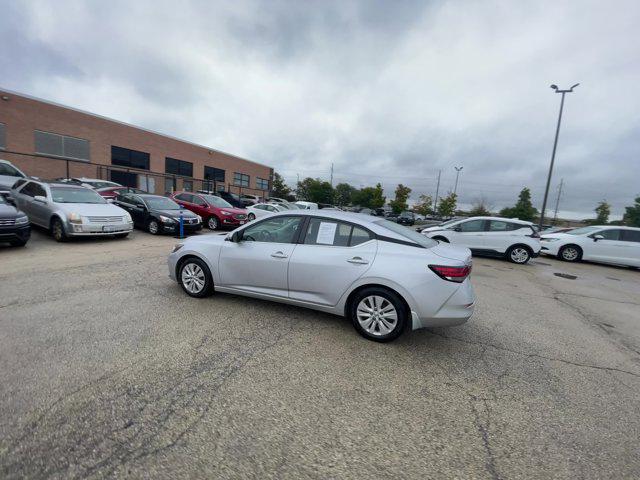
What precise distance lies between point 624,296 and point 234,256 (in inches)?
338

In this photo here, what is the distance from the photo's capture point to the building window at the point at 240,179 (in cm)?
4200

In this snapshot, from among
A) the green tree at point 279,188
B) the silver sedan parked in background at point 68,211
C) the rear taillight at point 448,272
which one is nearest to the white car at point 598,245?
the rear taillight at point 448,272

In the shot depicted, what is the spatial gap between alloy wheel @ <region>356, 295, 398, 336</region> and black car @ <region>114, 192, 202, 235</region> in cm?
921

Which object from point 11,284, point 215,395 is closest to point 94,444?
point 215,395

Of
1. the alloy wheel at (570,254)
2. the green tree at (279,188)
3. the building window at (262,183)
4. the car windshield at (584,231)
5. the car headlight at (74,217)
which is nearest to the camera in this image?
the car headlight at (74,217)

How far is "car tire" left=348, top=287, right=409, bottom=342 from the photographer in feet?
10.7

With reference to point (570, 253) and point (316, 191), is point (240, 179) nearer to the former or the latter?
point (316, 191)

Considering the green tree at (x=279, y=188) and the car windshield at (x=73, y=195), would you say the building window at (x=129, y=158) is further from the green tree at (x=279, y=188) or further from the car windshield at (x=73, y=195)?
the green tree at (x=279, y=188)

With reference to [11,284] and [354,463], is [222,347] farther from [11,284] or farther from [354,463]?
[11,284]

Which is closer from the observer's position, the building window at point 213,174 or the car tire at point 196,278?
the car tire at point 196,278

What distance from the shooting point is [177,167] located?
107 ft

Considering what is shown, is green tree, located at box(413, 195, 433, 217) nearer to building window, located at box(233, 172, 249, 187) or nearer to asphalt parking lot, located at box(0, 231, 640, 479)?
building window, located at box(233, 172, 249, 187)

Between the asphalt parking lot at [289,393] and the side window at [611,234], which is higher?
the side window at [611,234]

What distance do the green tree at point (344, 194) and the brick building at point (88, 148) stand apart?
3804 cm
